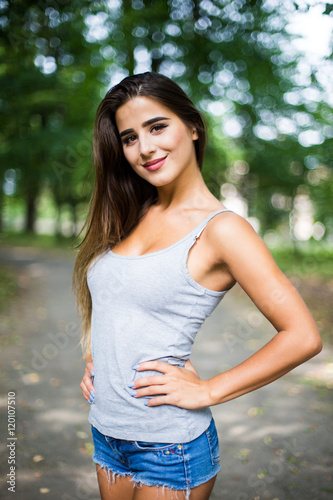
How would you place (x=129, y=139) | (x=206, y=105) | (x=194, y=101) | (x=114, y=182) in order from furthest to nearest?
(x=206, y=105) < (x=194, y=101) < (x=114, y=182) < (x=129, y=139)

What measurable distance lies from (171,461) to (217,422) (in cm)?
312

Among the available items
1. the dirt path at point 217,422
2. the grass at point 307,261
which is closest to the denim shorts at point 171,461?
the dirt path at point 217,422

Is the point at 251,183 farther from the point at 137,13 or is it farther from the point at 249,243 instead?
the point at 249,243

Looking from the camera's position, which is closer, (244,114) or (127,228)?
(127,228)

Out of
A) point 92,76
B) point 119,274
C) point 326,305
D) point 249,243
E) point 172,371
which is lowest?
point 326,305

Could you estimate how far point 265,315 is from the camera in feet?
4.31

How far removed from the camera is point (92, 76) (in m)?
9.38

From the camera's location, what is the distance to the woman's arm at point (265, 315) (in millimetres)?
1271

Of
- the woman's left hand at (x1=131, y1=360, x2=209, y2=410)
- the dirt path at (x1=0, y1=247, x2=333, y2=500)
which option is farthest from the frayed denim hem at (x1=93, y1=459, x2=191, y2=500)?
the dirt path at (x1=0, y1=247, x2=333, y2=500)

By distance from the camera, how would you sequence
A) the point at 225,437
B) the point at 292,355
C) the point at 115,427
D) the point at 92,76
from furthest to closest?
the point at 92,76 → the point at 225,437 → the point at 115,427 → the point at 292,355

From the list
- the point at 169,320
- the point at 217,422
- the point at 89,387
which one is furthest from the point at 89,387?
the point at 217,422

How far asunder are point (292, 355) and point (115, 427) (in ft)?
2.14

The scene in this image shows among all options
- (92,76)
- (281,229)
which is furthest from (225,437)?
(281,229)

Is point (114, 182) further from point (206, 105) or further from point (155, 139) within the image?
point (206, 105)
